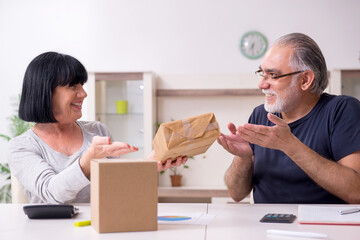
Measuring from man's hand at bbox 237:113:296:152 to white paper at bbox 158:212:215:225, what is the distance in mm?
349

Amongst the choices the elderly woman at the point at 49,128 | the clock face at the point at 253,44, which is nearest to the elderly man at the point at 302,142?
the elderly woman at the point at 49,128

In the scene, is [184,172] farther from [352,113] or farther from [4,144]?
[352,113]

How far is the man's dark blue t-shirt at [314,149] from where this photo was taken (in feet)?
6.24

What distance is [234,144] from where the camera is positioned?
2016 mm

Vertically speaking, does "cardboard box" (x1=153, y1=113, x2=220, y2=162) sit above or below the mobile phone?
above

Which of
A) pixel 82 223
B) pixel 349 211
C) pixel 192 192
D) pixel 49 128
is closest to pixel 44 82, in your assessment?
pixel 49 128

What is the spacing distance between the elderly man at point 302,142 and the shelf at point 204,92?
219 cm

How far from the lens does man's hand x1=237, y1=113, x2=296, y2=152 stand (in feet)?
5.51

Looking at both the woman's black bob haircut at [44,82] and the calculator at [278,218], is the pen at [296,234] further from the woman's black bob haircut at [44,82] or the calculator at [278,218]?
the woman's black bob haircut at [44,82]

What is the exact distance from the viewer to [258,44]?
14.7 feet

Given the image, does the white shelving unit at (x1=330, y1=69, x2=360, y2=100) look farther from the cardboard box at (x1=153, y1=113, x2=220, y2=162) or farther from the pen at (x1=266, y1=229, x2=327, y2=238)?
the pen at (x1=266, y1=229, x2=327, y2=238)

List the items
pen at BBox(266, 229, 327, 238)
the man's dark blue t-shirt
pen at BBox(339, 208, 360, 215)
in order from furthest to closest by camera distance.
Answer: the man's dark blue t-shirt
pen at BBox(339, 208, 360, 215)
pen at BBox(266, 229, 327, 238)

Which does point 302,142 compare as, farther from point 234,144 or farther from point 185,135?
point 185,135

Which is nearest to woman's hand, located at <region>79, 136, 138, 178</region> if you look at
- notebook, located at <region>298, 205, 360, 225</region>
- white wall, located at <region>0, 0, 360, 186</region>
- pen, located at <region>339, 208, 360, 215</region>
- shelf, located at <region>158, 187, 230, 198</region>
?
notebook, located at <region>298, 205, 360, 225</region>
